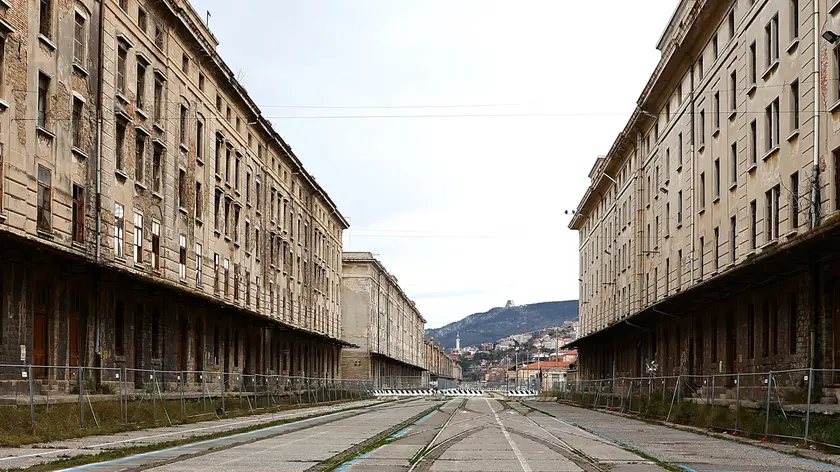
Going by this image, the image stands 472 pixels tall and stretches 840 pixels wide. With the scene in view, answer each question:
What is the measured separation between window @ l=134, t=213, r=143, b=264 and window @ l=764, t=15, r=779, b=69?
A: 22397 mm

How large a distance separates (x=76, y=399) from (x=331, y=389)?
41493 millimetres

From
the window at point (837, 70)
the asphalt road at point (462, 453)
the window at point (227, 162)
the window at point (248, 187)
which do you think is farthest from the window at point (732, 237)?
the window at point (248, 187)

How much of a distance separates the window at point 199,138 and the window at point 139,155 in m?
8.32

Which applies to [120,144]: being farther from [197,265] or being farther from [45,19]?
[197,265]

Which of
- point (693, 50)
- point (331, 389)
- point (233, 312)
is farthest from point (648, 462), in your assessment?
point (331, 389)

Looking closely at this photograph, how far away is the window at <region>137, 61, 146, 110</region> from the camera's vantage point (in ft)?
129

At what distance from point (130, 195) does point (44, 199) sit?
25.6 feet

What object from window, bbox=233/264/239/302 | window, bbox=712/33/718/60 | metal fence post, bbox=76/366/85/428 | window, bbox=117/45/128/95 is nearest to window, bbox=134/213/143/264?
window, bbox=117/45/128/95

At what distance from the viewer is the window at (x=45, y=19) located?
97.3 feet

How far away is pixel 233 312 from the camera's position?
49188 millimetres

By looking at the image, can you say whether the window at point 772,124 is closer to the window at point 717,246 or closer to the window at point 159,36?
the window at point 717,246

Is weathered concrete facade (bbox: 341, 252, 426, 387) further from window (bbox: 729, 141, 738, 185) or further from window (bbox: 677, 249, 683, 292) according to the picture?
window (bbox: 729, 141, 738, 185)

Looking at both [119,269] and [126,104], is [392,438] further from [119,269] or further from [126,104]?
[126,104]

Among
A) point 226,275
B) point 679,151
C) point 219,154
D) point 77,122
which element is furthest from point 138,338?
point 679,151
